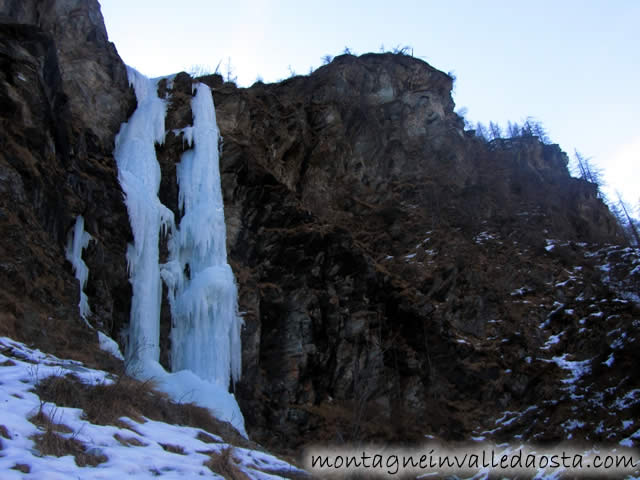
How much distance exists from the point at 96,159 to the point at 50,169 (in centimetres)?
343

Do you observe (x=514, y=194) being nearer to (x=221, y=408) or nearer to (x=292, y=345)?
(x=292, y=345)

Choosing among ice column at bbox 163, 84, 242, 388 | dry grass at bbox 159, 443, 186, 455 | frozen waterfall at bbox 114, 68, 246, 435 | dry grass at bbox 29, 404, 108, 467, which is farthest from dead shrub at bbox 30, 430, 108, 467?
ice column at bbox 163, 84, 242, 388

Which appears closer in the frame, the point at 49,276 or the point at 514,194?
the point at 49,276

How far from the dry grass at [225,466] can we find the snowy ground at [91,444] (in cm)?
1

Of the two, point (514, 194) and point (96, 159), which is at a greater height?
point (514, 194)

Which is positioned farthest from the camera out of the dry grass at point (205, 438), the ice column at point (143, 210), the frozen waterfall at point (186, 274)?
the ice column at point (143, 210)

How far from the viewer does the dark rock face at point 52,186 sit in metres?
9.91

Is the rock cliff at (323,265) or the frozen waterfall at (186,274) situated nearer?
the rock cliff at (323,265)

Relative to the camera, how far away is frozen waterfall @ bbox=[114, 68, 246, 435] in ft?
43.1

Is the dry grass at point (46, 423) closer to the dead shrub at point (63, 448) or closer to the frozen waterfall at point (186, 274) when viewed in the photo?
the dead shrub at point (63, 448)

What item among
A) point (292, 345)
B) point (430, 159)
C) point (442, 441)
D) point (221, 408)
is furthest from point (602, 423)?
point (430, 159)

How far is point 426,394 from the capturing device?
1764 centimetres

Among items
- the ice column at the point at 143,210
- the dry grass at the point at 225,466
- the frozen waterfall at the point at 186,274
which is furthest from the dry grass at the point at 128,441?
the ice column at the point at 143,210

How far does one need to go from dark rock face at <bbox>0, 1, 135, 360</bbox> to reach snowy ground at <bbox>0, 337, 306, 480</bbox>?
2.49 m
